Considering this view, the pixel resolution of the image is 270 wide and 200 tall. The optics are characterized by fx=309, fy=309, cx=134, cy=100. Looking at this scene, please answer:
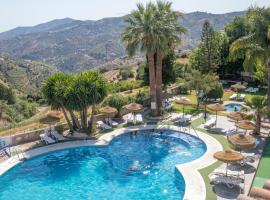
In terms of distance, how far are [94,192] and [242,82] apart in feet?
113

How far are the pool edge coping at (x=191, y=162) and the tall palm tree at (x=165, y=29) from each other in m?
6.89

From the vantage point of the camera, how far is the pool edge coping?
16.2m

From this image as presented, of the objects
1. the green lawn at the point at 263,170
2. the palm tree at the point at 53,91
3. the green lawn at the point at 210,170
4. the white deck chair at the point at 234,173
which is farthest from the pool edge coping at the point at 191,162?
the palm tree at the point at 53,91

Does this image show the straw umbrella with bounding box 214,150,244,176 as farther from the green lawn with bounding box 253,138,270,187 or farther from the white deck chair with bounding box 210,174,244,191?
the green lawn with bounding box 253,138,270,187

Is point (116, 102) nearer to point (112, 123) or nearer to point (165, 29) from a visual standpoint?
point (112, 123)

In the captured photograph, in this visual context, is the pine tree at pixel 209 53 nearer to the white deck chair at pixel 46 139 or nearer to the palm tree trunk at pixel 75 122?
the palm tree trunk at pixel 75 122

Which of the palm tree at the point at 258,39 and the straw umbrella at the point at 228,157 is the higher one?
the palm tree at the point at 258,39

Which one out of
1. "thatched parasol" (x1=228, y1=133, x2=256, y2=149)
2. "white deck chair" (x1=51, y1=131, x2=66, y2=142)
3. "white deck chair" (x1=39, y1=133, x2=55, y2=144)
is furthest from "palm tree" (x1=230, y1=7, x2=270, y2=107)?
"white deck chair" (x1=39, y1=133, x2=55, y2=144)

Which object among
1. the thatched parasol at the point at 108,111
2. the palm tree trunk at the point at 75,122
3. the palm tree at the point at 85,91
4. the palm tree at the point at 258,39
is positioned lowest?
the palm tree trunk at the point at 75,122

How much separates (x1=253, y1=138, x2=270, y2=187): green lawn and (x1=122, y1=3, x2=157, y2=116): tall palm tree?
12803 mm

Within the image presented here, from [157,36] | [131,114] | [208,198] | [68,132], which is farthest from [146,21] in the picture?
[208,198]

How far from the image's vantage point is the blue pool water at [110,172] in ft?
56.0

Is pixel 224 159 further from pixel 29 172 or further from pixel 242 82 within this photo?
pixel 242 82

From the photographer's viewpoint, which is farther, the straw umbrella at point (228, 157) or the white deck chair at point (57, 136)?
the white deck chair at point (57, 136)
